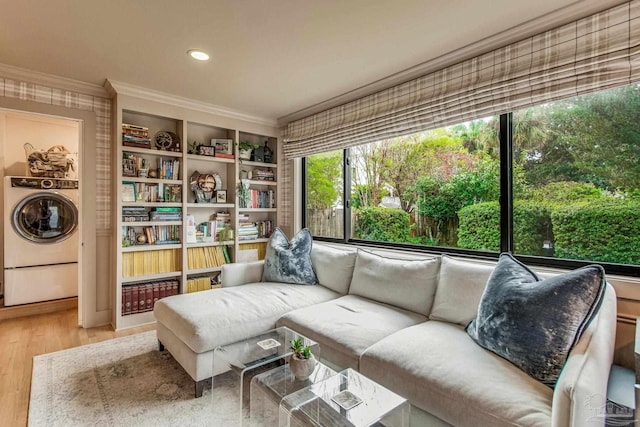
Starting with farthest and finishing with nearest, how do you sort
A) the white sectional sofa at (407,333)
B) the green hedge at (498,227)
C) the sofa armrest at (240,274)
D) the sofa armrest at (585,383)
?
the sofa armrest at (240,274)
the green hedge at (498,227)
the white sectional sofa at (407,333)
the sofa armrest at (585,383)

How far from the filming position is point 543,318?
140 centimetres

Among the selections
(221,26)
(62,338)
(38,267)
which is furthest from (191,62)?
(38,267)

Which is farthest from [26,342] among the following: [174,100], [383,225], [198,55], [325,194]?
[383,225]

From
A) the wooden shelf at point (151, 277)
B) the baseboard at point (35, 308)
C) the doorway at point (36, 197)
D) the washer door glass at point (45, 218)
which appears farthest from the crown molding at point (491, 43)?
the baseboard at point (35, 308)

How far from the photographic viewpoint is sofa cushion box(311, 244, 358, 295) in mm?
2830

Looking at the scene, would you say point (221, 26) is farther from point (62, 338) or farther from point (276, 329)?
point (62, 338)

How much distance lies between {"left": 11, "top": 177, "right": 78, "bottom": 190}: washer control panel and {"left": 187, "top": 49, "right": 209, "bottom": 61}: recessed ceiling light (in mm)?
2717

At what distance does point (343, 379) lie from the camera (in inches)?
60.1

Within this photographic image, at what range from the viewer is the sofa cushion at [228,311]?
2.02m

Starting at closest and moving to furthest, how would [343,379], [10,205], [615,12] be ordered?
[343,379] < [615,12] < [10,205]

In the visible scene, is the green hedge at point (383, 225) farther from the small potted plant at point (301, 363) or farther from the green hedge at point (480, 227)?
the small potted plant at point (301, 363)

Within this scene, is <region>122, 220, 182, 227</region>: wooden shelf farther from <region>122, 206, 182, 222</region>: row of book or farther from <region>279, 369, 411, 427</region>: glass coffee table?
<region>279, 369, 411, 427</region>: glass coffee table

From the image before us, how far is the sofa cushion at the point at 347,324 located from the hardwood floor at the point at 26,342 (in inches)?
64.9

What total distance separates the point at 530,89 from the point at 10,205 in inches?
202
